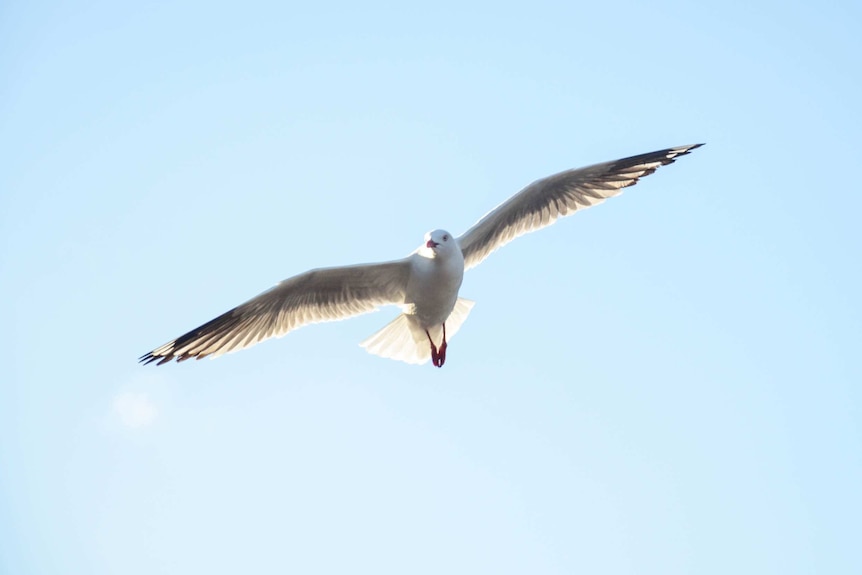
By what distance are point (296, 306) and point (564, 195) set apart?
248cm

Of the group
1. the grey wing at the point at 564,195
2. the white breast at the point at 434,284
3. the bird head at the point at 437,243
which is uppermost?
the grey wing at the point at 564,195

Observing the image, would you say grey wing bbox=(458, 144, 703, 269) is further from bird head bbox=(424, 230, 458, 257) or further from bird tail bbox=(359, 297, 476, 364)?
bird head bbox=(424, 230, 458, 257)

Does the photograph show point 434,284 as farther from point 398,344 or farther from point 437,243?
point 398,344

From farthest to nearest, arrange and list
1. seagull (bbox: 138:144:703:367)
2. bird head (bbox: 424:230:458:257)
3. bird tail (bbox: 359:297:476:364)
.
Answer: bird tail (bbox: 359:297:476:364) < seagull (bbox: 138:144:703:367) < bird head (bbox: 424:230:458:257)

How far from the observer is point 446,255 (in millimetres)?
7672

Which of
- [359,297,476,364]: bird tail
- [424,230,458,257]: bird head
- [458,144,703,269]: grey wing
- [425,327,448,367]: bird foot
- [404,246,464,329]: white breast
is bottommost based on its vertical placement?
[425,327,448,367]: bird foot

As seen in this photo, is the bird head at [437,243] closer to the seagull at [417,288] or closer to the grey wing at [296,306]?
the seagull at [417,288]

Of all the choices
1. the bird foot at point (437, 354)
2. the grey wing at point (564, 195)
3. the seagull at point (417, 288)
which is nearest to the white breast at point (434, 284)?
the seagull at point (417, 288)

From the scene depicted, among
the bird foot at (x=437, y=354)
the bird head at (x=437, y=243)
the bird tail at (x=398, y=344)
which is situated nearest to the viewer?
the bird head at (x=437, y=243)

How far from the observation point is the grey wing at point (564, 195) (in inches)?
340

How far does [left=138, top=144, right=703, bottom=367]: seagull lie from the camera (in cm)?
787

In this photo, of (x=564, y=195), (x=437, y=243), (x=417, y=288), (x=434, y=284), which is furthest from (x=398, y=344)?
(x=564, y=195)

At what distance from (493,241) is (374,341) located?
131 centimetres

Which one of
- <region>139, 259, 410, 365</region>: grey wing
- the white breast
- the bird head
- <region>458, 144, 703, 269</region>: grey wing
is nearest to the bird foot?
the white breast
